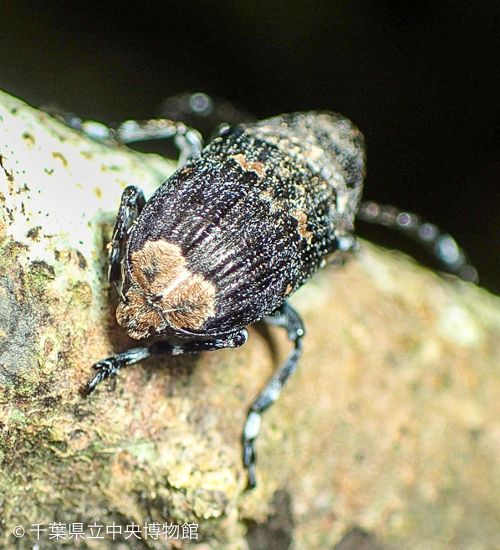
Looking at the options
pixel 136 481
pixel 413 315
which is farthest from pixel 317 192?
pixel 136 481

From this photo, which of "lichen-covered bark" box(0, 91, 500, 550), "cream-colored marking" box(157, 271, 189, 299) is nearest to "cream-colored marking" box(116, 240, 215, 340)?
"cream-colored marking" box(157, 271, 189, 299)

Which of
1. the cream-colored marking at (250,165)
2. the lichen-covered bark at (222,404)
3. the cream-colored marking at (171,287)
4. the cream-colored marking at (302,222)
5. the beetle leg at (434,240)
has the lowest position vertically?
the lichen-covered bark at (222,404)

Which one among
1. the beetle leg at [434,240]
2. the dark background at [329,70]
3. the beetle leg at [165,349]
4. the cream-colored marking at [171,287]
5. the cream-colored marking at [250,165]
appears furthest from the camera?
the dark background at [329,70]

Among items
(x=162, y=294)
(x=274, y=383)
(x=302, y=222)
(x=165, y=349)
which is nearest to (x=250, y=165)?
(x=302, y=222)

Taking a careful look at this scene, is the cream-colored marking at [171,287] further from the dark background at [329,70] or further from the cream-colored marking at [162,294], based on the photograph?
the dark background at [329,70]

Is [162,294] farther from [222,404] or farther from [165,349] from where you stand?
[222,404]

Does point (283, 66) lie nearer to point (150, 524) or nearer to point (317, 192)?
point (317, 192)

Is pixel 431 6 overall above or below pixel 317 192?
above

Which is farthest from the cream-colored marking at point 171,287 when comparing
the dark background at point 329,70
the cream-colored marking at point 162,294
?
the dark background at point 329,70
